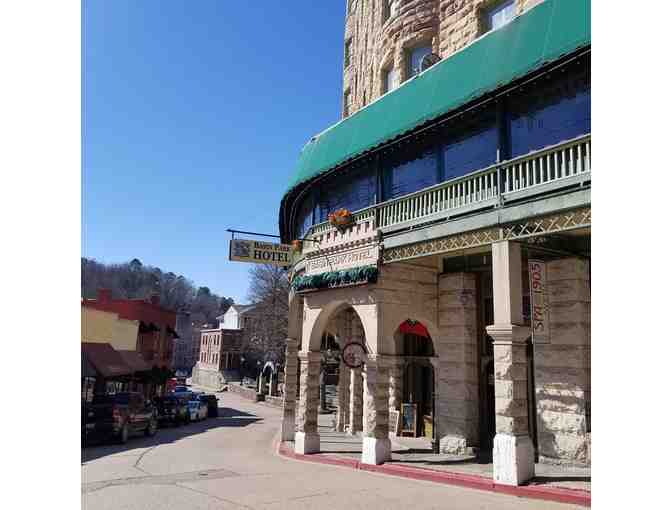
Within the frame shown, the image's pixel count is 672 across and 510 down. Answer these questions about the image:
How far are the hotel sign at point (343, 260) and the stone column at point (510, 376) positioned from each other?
4164 millimetres

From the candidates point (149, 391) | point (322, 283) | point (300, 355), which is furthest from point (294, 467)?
point (149, 391)

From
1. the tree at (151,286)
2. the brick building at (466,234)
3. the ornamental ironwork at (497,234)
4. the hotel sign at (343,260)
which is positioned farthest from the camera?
the tree at (151,286)

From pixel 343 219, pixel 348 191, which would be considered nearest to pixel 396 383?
pixel 343 219

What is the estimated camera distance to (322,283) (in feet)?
51.1

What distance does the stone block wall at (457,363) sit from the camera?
571 inches

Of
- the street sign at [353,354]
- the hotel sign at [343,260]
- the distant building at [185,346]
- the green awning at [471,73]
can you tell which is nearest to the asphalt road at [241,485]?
the street sign at [353,354]

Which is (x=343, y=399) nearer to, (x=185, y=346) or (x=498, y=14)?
(x=498, y=14)

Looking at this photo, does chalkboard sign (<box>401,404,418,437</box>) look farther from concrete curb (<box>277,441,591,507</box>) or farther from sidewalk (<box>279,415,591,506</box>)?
concrete curb (<box>277,441,591,507</box>)

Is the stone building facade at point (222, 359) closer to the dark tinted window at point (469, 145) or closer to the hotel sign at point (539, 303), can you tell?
the dark tinted window at point (469, 145)

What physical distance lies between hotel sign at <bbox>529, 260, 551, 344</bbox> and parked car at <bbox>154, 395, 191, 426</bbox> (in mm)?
23635

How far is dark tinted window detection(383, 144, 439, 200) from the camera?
13.8 m

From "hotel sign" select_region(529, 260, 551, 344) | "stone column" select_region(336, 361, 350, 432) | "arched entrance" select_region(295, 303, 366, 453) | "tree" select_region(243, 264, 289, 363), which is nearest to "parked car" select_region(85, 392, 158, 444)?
"arched entrance" select_region(295, 303, 366, 453)
